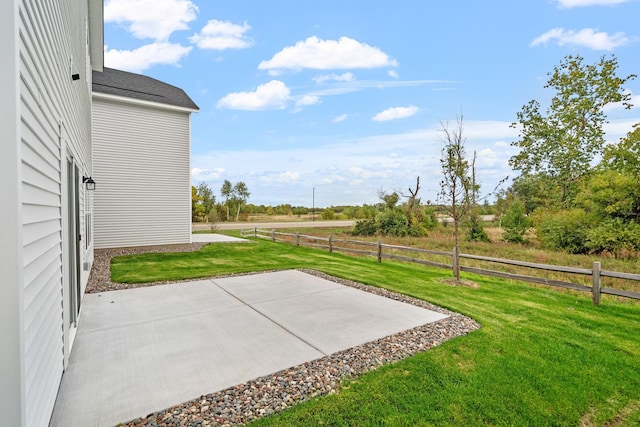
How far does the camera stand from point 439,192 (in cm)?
758

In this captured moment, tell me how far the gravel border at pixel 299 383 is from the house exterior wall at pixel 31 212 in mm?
877

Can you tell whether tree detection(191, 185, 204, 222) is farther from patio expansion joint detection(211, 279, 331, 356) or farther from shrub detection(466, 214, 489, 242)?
patio expansion joint detection(211, 279, 331, 356)

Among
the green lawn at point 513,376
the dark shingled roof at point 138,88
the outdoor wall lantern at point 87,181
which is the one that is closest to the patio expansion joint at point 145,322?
the green lawn at point 513,376

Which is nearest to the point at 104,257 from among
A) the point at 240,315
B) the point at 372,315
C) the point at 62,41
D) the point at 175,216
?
the point at 175,216

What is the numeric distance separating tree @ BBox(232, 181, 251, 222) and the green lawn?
32.2 metres

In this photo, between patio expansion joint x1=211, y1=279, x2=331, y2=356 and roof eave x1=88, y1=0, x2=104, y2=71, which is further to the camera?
roof eave x1=88, y1=0, x2=104, y2=71

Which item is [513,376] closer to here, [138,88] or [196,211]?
[138,88]

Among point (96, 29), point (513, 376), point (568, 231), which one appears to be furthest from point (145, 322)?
point (568, 231)

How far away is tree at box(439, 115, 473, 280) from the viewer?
7113mm

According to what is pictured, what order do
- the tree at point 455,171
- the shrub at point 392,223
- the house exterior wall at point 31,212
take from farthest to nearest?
the shrub at point 392,223, the tree at point 455,171, the house exterior wall at point 31,212

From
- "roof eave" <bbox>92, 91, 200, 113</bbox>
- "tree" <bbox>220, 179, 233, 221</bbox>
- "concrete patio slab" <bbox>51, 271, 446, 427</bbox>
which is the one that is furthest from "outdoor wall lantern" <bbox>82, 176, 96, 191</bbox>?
"tree" <bbox>220, 179, 233, 221</bbox>

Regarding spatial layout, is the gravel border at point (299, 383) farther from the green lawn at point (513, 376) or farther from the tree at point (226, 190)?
the tree at point (226, 190)

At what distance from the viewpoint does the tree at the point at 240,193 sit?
35.6 meters

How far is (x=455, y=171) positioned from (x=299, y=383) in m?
6.08
